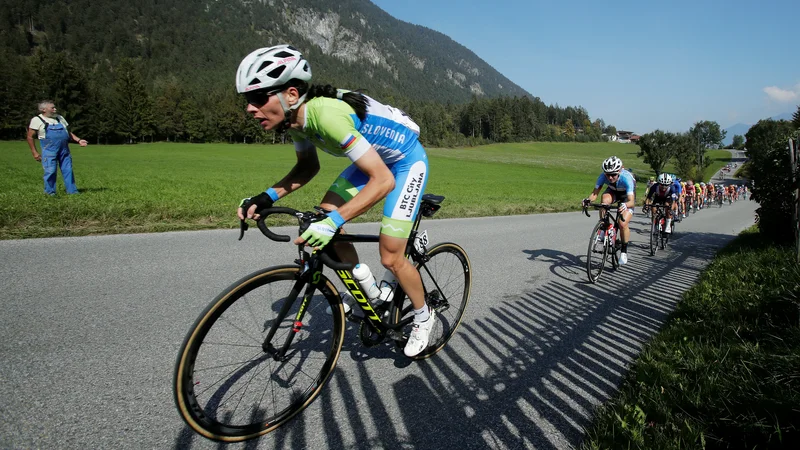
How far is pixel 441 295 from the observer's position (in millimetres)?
3916

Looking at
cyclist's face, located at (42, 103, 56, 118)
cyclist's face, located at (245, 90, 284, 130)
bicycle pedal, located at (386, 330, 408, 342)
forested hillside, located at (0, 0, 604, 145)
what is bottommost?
bicycle pedal, located at (386, 330, 408, 342)

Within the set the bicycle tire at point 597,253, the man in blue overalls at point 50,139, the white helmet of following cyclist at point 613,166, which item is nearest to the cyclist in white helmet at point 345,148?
the bicycle tire at point 597,253

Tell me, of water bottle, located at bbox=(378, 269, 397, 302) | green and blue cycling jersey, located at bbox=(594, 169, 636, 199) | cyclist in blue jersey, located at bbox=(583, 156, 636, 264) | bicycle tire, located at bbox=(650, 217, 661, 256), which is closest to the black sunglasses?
water bottle, located at bbox=(378, 269, 397, 302)

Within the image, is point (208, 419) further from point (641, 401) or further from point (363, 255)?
point (363, 255)

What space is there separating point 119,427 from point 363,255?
14.7ft

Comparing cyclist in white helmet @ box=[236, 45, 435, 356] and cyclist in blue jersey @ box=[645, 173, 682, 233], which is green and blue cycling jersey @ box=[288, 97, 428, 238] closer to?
cyclist in white helmet @ box=[236, 45, 435, 356]

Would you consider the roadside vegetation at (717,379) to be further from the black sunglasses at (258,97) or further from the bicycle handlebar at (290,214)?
the black sunglasses at (258,97)

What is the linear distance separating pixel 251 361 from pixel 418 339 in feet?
4.17

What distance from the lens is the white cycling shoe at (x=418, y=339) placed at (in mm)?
3277

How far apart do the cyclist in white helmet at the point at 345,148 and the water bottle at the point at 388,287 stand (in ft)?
0.45

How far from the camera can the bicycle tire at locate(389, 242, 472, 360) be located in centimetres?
345

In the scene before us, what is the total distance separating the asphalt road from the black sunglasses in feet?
6.58

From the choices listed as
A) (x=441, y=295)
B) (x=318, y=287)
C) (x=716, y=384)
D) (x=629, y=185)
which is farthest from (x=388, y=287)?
(x=629, y=185)

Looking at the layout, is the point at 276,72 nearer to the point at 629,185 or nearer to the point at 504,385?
the point at 504,385
